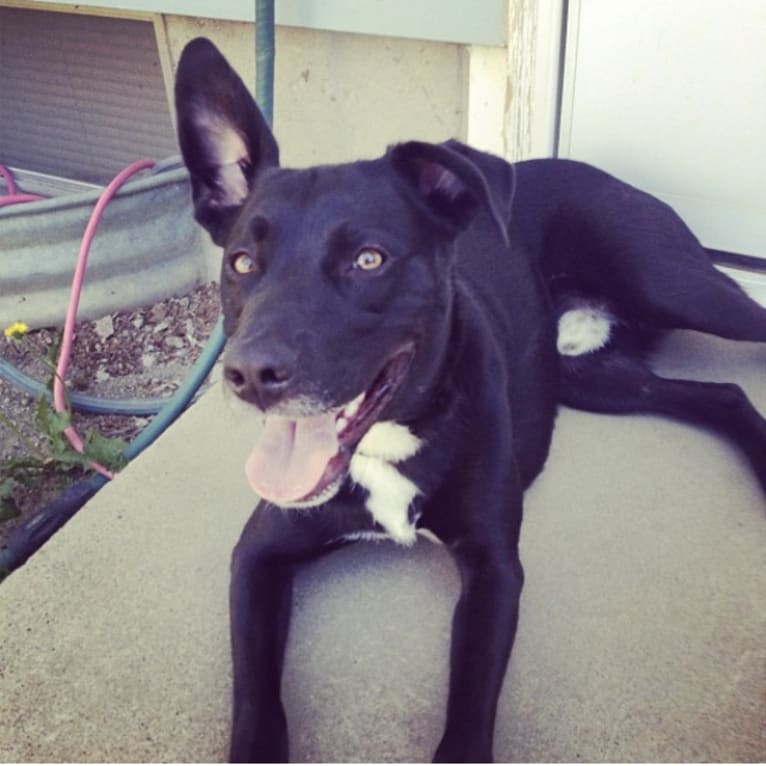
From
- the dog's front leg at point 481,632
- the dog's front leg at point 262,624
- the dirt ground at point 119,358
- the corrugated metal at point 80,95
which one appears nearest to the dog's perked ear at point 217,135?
the dog's front leg at point 262,624

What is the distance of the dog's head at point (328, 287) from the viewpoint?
1.45 metres

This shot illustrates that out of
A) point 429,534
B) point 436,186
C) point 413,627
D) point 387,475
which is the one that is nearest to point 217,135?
point 436,186

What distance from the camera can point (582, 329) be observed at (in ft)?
8.26

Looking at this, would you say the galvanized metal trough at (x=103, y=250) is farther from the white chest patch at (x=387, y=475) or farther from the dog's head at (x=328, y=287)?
the white chest patch at (x=387, y=475)

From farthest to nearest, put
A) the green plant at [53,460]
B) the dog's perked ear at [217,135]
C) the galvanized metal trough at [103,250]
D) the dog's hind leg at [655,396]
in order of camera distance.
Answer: the galvanized metal trough at [103,250]
the green plant at [53,460]
the dog's hind leg at [655,396]
the dog's perked ear at [217,135]

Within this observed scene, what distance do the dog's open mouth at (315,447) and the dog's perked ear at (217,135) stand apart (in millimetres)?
561

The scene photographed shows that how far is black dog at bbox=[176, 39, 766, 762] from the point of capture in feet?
4.91

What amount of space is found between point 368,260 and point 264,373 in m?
0.33

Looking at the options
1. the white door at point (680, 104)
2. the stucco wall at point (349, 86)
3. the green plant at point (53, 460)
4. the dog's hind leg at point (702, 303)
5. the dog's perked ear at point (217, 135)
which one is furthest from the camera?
the stucco wall at point (349, 86)

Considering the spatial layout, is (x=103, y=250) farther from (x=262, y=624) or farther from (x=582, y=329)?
(x=262, y=624)

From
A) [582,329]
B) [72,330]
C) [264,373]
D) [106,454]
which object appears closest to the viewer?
[264,373]

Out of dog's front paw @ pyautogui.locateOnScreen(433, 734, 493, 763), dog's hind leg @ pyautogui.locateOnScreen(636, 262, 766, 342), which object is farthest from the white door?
dog's front paw @ pyautogui.locateOnScreen(433, 734, 493, 763)

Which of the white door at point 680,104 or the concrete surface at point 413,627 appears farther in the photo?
the white door at point 680,104

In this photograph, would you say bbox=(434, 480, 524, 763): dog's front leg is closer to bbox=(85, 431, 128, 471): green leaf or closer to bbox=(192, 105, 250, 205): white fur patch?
bbox=(192, 105, 250, 205): white fur patch
